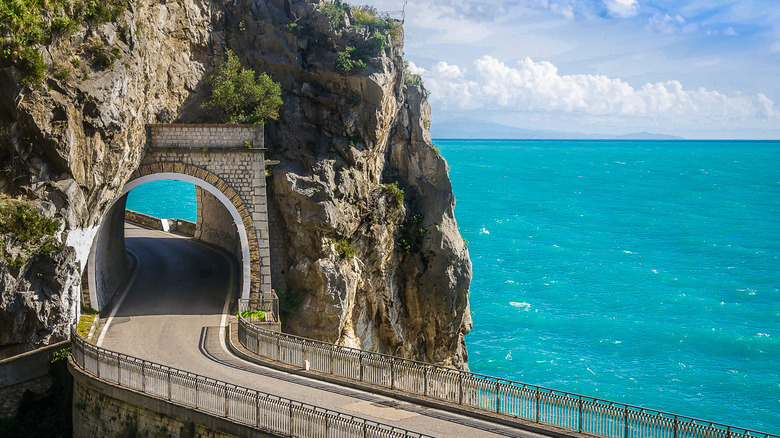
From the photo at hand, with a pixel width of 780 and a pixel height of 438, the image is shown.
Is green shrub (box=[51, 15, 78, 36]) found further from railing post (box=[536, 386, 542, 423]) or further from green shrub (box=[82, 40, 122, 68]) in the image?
railing post (box=[536, 386, 542, 423])

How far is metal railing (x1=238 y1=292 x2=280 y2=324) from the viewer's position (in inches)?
1159

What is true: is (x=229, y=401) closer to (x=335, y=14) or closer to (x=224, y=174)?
(x=224, y=174)

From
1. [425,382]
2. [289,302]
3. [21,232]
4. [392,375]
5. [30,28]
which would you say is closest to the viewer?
[425,382]

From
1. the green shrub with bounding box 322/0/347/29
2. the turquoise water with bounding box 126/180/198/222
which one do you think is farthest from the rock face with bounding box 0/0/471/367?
the turquoise water with bounding box 126/180/198/222

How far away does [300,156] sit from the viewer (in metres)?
34.7

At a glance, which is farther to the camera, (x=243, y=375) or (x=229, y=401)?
(x=243, y=375)

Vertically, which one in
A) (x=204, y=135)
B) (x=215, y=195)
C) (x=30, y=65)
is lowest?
(x=215, y=195)

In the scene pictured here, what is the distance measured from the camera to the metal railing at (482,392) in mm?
17688

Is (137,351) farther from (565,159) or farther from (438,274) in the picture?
(565,159)

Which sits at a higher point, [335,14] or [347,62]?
[335,14]

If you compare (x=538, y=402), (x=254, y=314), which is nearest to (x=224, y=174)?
(x=254, y=314)

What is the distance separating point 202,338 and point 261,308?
15.1 feet

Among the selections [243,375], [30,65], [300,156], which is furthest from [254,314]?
[30,65]

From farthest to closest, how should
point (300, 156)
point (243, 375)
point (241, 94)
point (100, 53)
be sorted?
1. point (300, 156)
2. point (241, 94)
3. point (100, 53)
4. point (243, 375)
